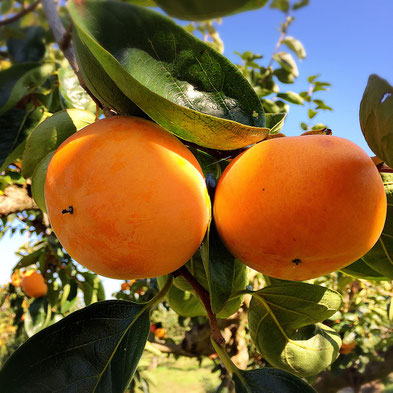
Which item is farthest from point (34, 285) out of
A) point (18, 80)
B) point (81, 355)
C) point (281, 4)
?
point (281, 4)

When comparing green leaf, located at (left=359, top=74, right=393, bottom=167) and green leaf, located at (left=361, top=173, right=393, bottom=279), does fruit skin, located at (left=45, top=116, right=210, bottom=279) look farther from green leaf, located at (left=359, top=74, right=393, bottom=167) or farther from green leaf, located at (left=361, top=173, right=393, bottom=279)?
green leaf, located at (left=361, top=173, right=393, bottom=279)

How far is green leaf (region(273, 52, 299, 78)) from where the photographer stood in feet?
8.34

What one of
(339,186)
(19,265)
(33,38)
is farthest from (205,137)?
(19,265)

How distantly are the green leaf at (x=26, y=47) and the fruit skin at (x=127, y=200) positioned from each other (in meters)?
1.63

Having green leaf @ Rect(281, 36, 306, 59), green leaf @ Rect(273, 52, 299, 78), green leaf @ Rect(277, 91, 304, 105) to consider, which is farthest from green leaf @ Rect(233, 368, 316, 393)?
green leaf @ Rect(281, 36, 306, 59)

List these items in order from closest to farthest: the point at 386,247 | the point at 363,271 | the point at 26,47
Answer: the point at 386,247
the point at 363,271
the point at 26,47

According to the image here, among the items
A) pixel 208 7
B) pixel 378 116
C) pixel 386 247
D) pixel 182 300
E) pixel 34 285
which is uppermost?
pixel 208 7

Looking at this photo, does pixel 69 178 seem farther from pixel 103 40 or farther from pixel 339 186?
pixel 339 186

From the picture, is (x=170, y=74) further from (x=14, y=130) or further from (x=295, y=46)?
(x=295, y=46)

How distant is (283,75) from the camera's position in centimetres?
259

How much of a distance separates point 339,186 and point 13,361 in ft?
2.33

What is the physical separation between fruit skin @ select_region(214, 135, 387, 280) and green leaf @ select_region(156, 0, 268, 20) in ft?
0.79

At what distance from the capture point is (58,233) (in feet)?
2.35

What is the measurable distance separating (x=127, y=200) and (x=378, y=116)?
0.44 m
